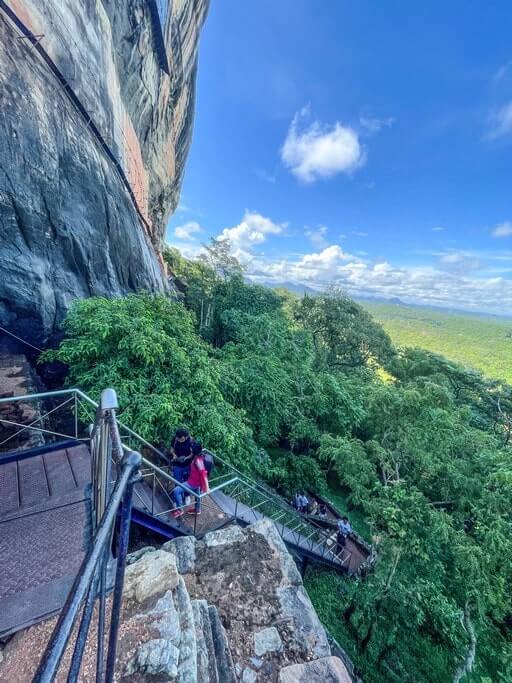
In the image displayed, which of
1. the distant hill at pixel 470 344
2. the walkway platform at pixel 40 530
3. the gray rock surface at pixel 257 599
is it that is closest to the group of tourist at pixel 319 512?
the gray rock surface at pixel 257 599

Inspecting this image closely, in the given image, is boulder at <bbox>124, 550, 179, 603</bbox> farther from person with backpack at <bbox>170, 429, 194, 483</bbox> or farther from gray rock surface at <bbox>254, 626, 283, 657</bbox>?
person with backpack at <bbox>170, 429, 194, 483</bbox>

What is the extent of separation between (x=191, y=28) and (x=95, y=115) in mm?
11671

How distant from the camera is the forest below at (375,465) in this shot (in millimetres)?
5711

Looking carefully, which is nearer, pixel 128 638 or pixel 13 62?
pixel 128 638

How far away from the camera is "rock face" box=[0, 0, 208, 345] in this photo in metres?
5.85

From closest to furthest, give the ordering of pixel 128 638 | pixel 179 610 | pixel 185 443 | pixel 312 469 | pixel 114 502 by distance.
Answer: pixel 114 502, pixel 128 638, pixel 179 610, pixel 185 443, pixel 312 469

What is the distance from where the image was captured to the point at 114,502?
1.05 meters

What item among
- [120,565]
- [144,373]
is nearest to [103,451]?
[120,565]

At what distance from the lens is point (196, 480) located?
4297mm

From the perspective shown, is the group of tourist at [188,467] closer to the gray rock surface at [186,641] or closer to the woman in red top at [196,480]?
the woman in red top at [196,480]

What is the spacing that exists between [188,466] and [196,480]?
24 cm

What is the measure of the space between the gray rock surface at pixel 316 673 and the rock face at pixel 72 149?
743 cm

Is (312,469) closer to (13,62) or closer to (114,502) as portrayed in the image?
(114,502)

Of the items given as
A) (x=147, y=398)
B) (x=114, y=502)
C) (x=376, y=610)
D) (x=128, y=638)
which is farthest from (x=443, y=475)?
(x=114, y=502)
